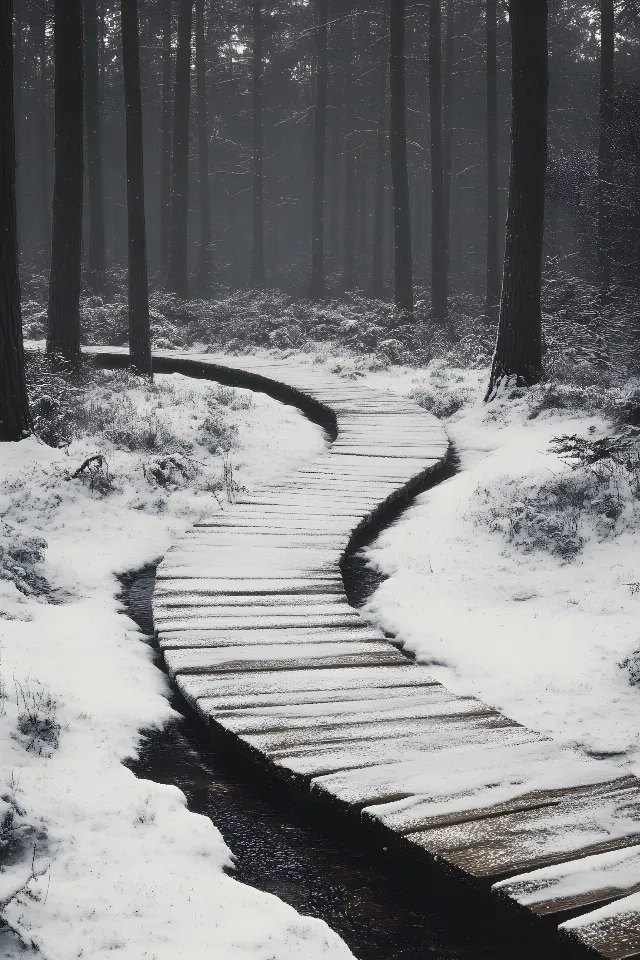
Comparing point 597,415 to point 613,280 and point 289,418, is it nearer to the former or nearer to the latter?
point 289,418

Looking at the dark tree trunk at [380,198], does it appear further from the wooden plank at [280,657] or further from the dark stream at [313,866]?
the dark stream at [313,866]

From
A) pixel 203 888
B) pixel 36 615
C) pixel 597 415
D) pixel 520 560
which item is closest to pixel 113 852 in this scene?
pixel 203 888

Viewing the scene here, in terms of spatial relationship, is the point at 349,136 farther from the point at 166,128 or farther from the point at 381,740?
the point at 381,740

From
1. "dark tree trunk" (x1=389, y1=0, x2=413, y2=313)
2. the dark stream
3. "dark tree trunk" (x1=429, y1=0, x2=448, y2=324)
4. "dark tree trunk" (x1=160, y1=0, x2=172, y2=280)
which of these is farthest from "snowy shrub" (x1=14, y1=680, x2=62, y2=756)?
"dark tree trunk" (x1=160, y1=0, x2=172, y2=280)

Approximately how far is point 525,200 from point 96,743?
10.1m

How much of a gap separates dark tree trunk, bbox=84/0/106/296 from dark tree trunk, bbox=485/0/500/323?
12.7 m

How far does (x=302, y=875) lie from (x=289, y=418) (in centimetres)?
983

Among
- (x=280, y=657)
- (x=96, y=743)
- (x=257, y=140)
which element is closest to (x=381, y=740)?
(x=280, y=657)

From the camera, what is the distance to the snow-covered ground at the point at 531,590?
15.7 ft

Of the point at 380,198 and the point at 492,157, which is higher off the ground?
the point at 380,198

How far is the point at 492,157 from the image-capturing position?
26078 mm

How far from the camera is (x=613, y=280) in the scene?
16.0m

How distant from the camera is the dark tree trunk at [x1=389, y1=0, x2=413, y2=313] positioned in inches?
861

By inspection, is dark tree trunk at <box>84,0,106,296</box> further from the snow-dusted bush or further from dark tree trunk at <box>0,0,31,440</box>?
the snow-dusted bush
